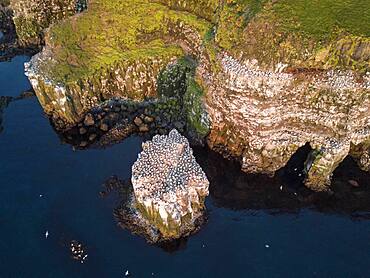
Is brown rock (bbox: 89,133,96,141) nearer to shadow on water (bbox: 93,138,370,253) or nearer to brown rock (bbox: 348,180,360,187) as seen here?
shadow on water (bbox: 93,138,370,253)

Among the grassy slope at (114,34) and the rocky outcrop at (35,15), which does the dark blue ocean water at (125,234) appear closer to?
the grassy slope at (114,34)

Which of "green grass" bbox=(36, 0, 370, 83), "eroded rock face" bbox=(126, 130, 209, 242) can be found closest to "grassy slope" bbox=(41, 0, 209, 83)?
"green grass" bbox=(36, 0, 370, 83)

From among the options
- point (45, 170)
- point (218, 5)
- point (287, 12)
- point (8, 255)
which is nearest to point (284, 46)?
point (287, 12)

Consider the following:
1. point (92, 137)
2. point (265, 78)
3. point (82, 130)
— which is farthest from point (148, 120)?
point (265, 78)

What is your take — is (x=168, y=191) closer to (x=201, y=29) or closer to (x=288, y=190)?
(x=288, y=190)

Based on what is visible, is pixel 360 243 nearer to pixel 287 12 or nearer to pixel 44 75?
pixel 287 12

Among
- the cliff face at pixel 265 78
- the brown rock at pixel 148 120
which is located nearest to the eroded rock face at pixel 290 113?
the cliff face at pixel 265 78
